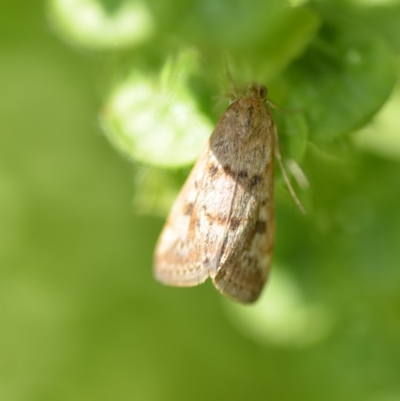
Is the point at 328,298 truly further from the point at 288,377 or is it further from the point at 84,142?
the point at 84,142

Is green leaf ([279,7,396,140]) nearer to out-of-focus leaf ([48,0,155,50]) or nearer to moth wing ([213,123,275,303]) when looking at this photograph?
moth wing ([213,123,275,303])

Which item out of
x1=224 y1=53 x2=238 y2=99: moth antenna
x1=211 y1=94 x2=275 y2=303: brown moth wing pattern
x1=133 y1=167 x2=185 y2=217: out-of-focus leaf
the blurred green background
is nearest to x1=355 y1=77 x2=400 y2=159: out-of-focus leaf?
the blurred green background

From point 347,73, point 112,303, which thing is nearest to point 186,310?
point 112,303

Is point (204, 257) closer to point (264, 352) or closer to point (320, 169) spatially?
point (320, 169)

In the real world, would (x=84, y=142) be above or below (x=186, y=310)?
above

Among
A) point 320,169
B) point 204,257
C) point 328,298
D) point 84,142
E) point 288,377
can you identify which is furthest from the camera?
point 84,142

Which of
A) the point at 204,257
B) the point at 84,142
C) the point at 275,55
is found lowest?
the point at 204,257

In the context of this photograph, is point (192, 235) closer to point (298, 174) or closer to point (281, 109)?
point (298, 174)

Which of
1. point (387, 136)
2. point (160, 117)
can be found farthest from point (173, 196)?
point (387, 136)

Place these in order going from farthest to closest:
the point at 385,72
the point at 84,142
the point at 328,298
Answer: the point at 84,142, the point at 328,298, the point at 385,72

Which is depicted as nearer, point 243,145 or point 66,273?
point 243,145
